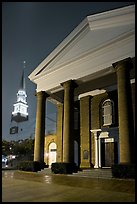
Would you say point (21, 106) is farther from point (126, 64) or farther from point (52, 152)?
point (126, 64)

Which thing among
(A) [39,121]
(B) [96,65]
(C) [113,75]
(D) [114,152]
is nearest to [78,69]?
(B) [96,65]

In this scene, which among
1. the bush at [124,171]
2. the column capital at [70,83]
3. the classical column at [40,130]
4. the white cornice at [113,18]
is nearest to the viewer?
the bush at [124,171]

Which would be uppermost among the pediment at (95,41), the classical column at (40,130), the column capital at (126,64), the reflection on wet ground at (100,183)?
the pediment at (95,41)

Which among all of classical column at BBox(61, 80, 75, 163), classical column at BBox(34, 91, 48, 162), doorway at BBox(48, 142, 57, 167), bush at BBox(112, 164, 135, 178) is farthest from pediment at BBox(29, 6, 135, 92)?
doorway at BBox(48, 142, 57, 167)

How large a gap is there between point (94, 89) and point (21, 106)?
107984mm

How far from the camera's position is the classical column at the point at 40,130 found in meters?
21.6

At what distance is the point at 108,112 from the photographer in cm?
2298

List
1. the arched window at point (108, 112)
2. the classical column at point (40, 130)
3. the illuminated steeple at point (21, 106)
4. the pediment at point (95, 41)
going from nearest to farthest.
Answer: the pediment at point (95, 41), the classical column at point (40, 130), the arched window at point (108, 112), the illuminated steeple at point (21, 106)

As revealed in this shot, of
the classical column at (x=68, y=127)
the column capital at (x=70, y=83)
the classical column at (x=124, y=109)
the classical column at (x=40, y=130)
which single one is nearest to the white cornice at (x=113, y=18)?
the classical column at (x=124, y=109)

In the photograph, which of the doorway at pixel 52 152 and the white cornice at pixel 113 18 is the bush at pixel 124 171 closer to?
the white cornice at pixel 113 18

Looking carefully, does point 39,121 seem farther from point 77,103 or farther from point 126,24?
point 126,24

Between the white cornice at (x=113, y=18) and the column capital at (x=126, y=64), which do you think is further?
the white cornice at (x=113, y=18)

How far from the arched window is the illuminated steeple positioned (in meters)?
105

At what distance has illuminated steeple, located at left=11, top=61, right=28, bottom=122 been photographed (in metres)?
125
